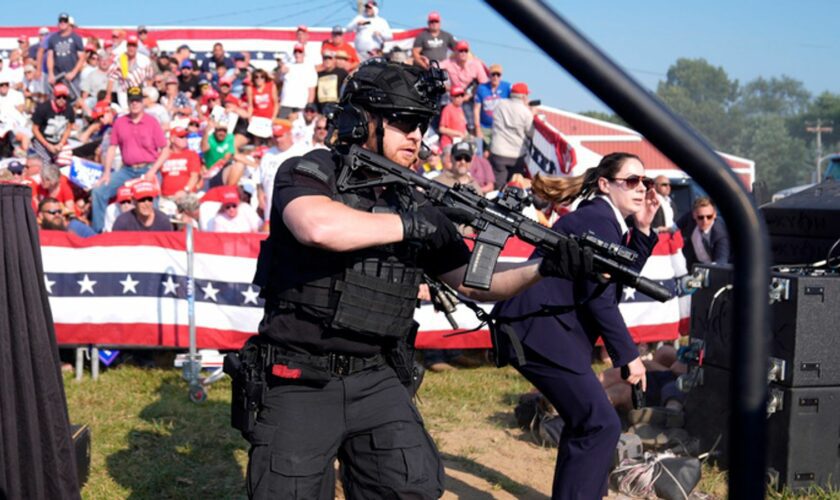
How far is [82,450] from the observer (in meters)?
6.02

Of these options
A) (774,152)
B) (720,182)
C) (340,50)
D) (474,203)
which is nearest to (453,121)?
(340,50)

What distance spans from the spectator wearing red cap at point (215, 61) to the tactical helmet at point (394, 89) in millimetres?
17322

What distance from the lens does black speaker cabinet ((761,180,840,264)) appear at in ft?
21.6

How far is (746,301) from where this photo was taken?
95cm

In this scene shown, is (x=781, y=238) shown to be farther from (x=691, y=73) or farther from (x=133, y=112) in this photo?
(x=691, y=73)

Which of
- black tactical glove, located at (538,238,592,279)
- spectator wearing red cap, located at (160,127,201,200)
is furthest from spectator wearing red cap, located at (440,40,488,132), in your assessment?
black tactical glove, located at (538,238,592,279)

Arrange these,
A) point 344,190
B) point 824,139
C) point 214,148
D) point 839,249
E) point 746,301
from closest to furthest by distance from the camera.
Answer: point 746,301 → point 344,190 → point 839,249 → point 214,148 → point 824,139

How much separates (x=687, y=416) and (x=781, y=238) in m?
1.44

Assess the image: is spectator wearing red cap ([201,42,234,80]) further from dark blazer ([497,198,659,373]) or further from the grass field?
dark blazer ([497,198,659,373])

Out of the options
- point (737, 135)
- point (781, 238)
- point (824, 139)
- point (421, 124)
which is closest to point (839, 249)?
point (781, 238)

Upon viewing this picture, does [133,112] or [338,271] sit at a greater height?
[133,112]

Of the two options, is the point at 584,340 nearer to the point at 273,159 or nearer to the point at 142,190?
the point at 142,190

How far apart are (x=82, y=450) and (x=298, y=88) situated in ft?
34.9

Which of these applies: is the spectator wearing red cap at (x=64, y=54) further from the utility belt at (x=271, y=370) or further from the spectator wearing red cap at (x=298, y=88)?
the utility belt at (x=271, y=370)
